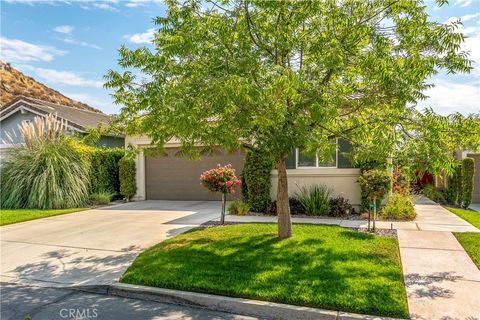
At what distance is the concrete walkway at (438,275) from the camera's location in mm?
3929

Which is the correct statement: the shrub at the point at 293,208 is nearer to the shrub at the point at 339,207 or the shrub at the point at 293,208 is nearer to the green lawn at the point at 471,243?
the shrub at the point at 339,207

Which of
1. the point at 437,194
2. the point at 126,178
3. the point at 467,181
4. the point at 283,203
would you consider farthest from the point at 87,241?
the point at 437,194

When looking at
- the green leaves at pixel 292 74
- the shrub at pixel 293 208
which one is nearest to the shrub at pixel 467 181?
the shrub at pixel 293 208

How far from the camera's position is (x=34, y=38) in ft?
40.7

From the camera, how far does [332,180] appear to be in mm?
10555

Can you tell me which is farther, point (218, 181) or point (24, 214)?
point (24, 214)

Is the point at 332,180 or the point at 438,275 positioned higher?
the point at 332,180

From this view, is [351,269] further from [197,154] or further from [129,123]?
[129,123]

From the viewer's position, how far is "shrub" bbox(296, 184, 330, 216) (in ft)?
32.3

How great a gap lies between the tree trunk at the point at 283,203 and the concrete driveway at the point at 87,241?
8.51 feet

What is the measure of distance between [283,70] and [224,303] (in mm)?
3015

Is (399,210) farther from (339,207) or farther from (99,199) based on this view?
(99,199)

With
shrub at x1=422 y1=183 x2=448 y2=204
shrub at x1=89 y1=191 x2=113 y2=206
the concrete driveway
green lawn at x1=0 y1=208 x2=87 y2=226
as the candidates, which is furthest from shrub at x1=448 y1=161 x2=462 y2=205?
green lawn at x1=0 y1=208 x2=87 y2=226

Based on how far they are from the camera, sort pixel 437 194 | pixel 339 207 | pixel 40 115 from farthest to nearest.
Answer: pixel 40 115
pixel 437 194
pixel 339 207
